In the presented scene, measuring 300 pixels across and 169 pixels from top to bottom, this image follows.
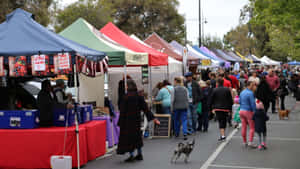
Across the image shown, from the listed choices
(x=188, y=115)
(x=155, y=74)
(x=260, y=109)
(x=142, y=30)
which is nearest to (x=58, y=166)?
(x=260, y=109)

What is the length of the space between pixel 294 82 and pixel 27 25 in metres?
18.3

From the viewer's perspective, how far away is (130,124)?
376 inches

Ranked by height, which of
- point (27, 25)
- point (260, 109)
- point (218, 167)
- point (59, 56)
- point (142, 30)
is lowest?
point (218, 167)

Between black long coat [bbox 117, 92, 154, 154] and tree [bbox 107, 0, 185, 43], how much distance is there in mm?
51438

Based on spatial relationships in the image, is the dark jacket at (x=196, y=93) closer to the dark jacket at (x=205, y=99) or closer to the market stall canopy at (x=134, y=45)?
the dark jacket at (x=205, y=99)

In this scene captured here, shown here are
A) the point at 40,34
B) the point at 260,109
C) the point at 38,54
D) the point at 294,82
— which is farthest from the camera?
the point at 294,82

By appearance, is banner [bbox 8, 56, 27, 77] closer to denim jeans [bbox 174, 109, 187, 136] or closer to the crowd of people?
the crowd of people

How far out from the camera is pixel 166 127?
1376 cm

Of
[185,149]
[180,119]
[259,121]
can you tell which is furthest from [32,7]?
[185,149]

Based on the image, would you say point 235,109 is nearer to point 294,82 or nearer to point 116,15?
point 294,82

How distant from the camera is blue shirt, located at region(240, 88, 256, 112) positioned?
11039mm

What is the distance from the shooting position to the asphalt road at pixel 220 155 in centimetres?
927

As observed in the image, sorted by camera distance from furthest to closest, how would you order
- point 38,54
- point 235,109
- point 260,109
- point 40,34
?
point 235,109 → point 260,109 → point 40,34 → point 38,54

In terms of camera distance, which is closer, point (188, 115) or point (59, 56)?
point (59, 56)
